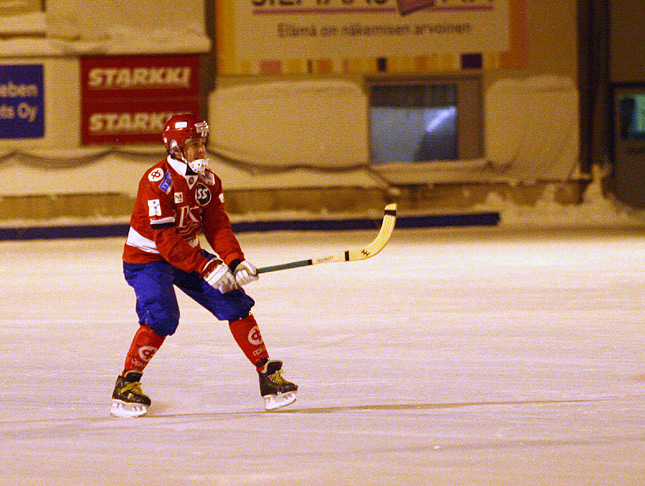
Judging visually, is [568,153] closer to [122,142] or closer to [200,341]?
[122,142]

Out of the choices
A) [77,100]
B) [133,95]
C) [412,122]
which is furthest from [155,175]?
[412,122]

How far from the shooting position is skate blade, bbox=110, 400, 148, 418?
17.7 ft

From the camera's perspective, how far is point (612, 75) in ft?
62.7

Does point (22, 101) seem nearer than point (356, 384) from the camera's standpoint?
No

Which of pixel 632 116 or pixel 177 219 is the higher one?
pixel 632 116

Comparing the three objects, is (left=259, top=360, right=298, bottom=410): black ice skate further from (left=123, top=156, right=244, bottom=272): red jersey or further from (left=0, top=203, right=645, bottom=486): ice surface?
(left=123, top=156, right=244, bottom=272): red jersey

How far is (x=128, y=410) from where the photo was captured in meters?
5.39

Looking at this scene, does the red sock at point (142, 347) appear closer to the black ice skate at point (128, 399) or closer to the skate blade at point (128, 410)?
the black ice skate at point (128, 399)

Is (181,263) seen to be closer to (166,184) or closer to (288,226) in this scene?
(166,184)

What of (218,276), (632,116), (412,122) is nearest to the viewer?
(218,276)

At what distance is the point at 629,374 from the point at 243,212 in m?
12.8

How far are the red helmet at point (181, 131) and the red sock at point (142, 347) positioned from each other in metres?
0.89

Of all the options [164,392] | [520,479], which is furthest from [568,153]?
[520,479]

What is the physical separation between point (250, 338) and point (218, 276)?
0.45 meters
